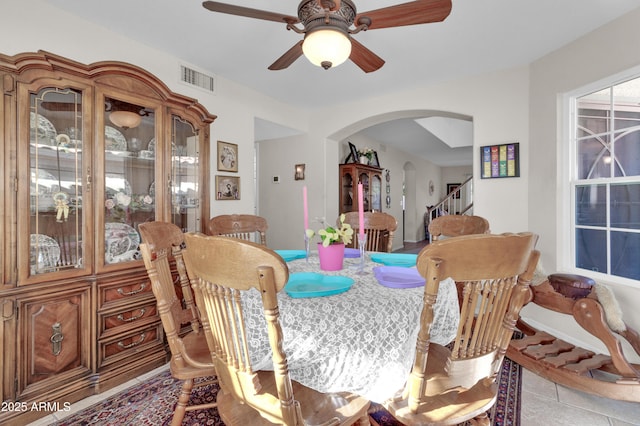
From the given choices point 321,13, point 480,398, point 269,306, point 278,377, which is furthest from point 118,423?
point 321,13

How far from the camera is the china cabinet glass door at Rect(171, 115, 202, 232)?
2.40 m

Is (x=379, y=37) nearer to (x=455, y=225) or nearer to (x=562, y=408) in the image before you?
(x=455, y=225)

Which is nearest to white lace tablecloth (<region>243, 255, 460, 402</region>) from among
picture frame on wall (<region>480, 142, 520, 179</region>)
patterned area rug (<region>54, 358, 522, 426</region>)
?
patterned area rug (<region>54, 358, 522, 426</region>)

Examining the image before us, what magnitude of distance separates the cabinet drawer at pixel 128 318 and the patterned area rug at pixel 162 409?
1.26ft

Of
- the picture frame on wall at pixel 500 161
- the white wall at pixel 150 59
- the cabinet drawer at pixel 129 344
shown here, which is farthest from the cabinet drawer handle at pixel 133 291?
the picture frame on wall at pixel 500 161

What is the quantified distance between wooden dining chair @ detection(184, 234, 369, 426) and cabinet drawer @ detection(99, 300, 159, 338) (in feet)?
4.26

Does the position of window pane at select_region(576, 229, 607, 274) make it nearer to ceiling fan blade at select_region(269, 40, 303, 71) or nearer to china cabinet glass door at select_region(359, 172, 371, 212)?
ceiling fan blade at select_region(269, 40, 303, 71)

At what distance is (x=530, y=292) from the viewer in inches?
83.5

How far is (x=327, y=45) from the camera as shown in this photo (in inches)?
58.3

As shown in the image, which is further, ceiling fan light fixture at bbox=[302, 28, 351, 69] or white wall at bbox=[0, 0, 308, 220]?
white wall at bbox=[0, 0, 308, 220]

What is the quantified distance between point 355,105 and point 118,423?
12.4 ft

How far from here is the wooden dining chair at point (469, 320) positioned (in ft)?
2.73

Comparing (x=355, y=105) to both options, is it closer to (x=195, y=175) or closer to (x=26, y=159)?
(x=195, y=175)

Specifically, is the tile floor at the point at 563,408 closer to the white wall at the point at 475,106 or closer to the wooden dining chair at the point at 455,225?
the white wall at the point at 475,106
